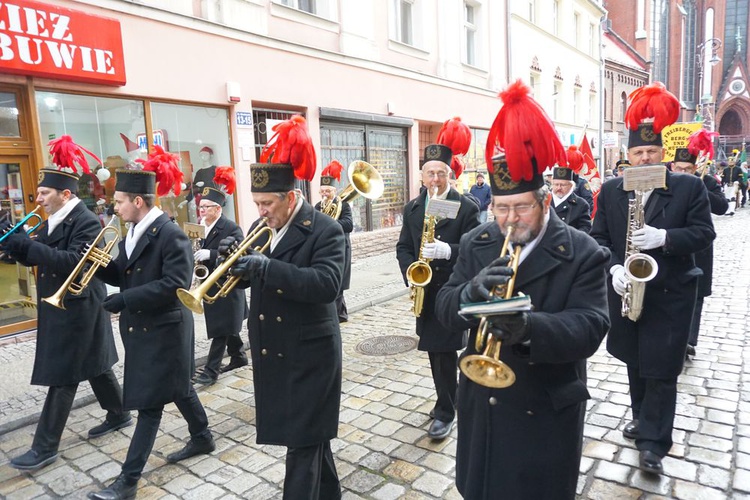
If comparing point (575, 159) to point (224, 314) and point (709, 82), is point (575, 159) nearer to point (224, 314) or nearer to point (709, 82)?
point (224, 314)

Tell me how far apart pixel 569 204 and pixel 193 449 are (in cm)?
481

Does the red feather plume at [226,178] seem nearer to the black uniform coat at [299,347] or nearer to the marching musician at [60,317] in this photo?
the marching musician at [60,317]

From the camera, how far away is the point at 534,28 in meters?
21.0

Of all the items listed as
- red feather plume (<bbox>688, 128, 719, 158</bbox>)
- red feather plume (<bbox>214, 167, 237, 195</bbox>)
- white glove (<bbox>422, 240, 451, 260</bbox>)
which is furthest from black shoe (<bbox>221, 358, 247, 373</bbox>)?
red feather plume (<bbox>688, 128, 719, 158</bbox>)

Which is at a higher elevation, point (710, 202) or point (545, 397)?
point (710, 202)

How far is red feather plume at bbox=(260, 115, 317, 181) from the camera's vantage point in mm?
3180

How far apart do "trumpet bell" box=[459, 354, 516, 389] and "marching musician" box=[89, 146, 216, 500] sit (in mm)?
2367

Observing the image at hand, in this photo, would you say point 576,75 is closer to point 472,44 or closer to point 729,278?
point 472,44

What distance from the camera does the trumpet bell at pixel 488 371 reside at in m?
1.97

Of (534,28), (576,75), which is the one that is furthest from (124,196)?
(576,75)

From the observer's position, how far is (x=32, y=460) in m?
4.05

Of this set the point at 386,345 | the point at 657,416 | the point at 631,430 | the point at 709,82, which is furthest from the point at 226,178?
the point at 709,82

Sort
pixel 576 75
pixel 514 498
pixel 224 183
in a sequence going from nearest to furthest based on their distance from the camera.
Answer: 1. pixel 514 498
2. pixel 224 183
3. pixel 576 75

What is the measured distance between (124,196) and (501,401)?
301cm
